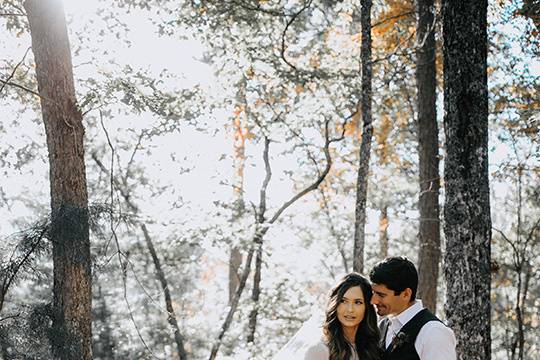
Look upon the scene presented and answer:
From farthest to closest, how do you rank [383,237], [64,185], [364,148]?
[383,237] < [364,148] < [64,185]

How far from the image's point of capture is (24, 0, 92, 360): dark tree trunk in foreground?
6.85 metres

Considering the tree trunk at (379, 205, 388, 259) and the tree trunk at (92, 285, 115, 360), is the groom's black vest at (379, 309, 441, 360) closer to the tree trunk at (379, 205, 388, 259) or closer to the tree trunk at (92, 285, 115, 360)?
the tree trunk at (92, 285, 115, 360)

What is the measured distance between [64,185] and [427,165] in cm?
586

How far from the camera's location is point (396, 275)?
3.85 metres

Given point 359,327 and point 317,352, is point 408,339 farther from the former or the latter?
point 317,352

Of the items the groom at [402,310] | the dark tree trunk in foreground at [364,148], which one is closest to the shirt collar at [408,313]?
the groom at [402,310]

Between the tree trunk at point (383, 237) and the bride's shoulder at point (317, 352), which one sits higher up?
the tree trunk at point (383, 237)

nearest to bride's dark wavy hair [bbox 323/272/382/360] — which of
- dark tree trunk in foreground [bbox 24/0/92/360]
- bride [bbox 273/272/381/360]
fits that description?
bride [bbox 273/272/381/360]

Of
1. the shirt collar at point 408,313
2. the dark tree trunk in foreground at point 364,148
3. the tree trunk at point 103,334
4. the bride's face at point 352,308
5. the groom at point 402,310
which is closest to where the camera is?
the groom at point 402,310

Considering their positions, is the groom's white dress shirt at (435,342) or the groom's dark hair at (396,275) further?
the groom's dark hair at (396,275)

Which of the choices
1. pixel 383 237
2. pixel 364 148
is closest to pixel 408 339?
pixel 364 148

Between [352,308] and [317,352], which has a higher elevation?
[352,308]

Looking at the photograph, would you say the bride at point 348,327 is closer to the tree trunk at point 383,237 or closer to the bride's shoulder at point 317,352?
the bride's shoulder at point 317,352

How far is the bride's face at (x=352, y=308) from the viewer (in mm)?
3936
